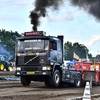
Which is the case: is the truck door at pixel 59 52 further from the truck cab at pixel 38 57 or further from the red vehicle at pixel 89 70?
the red vehicle at pixel 89 70

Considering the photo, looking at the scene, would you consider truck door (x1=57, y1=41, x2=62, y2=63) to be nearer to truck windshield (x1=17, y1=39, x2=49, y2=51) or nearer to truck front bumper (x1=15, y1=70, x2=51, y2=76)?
truck windshield (x1=17, y1=39, x2=49, y2=51)

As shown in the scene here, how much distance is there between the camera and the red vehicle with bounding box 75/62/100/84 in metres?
16.6

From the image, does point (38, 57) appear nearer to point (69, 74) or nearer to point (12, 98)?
point (69, 74)

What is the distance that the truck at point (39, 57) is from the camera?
1377 centimetres

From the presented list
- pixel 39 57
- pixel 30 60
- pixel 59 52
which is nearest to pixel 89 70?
pixel 59 52

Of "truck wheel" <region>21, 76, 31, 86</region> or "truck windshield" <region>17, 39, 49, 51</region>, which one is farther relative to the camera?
"truck wheel" <region>21, 76, 31, 86</region>

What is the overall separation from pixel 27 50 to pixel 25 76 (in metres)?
1.69

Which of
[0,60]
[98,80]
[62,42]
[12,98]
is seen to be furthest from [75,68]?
[0,60]

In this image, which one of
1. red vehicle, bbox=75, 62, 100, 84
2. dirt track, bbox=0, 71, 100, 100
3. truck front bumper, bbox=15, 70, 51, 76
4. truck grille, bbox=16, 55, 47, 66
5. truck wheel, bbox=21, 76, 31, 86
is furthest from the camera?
red vehicle, bbox=75, 62, 100, 84

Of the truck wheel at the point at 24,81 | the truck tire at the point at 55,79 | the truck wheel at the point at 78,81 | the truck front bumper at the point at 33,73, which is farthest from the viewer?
the truck wheel at the point at 78,81

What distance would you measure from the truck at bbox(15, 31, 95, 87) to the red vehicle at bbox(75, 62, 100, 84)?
2.71 m

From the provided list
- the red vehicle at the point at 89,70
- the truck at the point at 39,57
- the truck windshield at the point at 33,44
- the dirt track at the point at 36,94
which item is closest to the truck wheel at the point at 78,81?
the red vehicle at the point at 89,70

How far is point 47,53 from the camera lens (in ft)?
44.9

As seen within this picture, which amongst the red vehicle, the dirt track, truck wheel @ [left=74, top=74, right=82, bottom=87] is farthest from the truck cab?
the red vehicle
